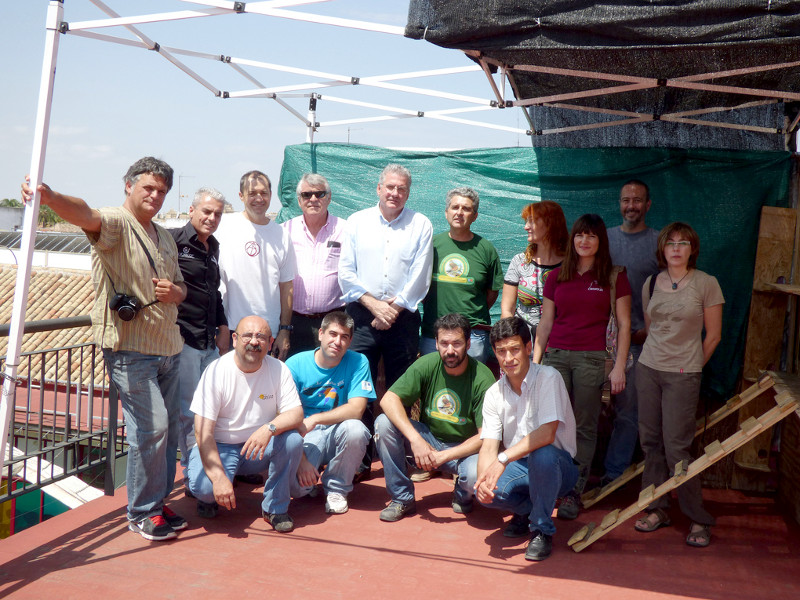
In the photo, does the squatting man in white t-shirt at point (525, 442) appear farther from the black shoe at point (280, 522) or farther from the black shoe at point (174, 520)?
the black shoe at point (174, 520)

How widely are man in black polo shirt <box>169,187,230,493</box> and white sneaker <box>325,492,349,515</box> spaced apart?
2.77ft

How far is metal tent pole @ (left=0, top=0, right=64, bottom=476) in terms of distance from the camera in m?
2.58

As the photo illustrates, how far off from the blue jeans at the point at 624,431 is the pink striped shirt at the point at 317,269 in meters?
1.84

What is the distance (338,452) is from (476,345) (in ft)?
3.61

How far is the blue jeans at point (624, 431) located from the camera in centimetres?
416

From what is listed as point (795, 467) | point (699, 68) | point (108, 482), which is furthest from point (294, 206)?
point (795, 467)

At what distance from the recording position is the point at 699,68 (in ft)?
9.42

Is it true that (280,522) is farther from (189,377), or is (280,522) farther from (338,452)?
(189,377)

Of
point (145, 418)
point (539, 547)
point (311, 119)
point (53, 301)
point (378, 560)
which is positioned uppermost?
point (311, 119)

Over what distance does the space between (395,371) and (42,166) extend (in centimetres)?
240

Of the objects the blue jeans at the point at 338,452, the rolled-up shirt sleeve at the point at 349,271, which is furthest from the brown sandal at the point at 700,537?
the rolled-up shirt sleeve at the point at 349,271

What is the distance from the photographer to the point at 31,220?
2.61 meters

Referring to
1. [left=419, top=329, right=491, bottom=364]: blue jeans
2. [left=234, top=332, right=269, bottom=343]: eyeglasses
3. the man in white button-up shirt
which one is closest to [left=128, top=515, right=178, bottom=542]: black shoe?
[left=234, top=332, right=269, bottom=343]: eyeglasses

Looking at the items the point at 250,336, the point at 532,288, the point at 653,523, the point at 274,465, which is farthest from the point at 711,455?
the point at 250,336
